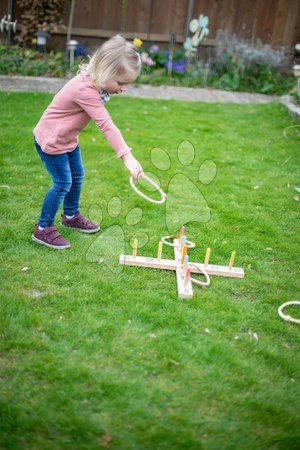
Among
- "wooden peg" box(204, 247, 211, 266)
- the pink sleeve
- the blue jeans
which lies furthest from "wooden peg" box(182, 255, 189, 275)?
the blue jeans

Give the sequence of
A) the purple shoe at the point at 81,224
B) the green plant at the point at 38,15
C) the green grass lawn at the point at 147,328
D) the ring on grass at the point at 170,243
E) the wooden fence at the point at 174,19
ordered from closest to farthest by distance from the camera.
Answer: the green grass lawn at the point at 147,328, the ring on grass at the point at 170,243, the purple shoe at the point at 81,224, the green plant at the point at 38,15, the wooden fence at the point at 174,19

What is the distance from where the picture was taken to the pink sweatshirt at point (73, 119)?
112 inches

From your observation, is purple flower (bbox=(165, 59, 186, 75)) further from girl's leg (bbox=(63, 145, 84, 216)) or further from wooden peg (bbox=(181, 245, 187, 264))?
wooden peg (bbox=(181, 245, 187, 264))

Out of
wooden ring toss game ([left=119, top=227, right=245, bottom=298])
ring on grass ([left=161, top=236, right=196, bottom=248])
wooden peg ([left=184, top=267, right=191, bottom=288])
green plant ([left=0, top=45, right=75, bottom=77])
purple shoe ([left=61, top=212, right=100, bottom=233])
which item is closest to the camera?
wooden peg ([left=184, top=267, right=191, bottom=288])

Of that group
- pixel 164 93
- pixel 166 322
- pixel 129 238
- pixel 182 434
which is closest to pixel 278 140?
pixel 164 93

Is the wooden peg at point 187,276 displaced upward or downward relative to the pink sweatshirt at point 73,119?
downward

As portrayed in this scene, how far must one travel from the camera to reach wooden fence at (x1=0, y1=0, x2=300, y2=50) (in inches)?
328

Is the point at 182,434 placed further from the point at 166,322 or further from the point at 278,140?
the point at 278,140

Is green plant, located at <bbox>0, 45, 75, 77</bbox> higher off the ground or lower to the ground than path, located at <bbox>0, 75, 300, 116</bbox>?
higher

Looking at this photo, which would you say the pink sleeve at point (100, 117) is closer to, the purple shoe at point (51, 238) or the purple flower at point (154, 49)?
the purple shoe at point (51, 238)

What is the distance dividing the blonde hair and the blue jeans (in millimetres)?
607

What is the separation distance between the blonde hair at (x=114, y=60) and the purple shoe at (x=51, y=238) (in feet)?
3.44

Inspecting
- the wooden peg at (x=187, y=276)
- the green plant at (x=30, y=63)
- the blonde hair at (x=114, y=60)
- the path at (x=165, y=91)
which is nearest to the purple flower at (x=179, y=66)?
the path at (x=165, y=91)

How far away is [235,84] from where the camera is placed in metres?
7.96
